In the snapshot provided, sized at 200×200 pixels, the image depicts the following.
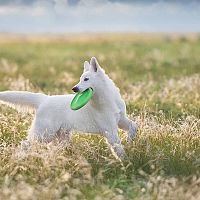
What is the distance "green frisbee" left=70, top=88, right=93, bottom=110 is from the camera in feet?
29.9

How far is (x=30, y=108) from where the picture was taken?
10.1 metres

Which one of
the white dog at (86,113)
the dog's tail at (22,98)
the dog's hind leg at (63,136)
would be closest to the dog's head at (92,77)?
the white dog at (86,113)

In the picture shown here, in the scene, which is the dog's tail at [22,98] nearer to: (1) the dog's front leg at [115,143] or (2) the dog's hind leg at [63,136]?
(2) the dog's hind leg at [63,136]

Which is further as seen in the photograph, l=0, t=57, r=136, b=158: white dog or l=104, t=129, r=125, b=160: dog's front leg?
l=0, t=57, r=136, b=158: white dog

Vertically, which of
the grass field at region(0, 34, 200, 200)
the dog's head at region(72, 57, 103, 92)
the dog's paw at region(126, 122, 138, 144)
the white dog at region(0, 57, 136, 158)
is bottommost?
the grass field at region(0, 34, 200, 200)

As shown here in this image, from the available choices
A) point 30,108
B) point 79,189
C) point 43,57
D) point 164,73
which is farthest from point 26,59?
point 79,189

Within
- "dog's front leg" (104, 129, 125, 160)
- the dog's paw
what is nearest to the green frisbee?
"dog's front leg" (104, 129, 125, 160)

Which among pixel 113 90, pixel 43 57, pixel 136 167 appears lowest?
pixel 43 57

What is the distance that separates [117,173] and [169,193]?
1.30 metres

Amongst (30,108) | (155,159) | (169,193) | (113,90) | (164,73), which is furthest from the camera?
(164,73)

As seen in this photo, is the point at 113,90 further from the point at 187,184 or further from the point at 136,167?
the point at 187,184

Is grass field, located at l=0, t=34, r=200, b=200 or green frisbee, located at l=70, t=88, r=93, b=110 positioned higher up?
green frisbee, located at l=70, t=88, r=93, b=110

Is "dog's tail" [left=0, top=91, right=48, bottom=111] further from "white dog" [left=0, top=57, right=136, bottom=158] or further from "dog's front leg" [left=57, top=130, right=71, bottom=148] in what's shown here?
"dog's front leg" [left=57, top=130, right=71, bottom=148]

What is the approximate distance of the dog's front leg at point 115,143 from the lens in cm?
904
